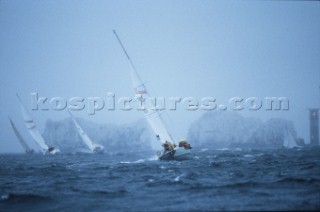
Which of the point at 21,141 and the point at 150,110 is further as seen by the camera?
the point at 21,141

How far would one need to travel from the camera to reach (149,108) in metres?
45.8

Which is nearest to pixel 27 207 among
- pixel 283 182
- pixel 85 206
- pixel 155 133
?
pixel 85 206

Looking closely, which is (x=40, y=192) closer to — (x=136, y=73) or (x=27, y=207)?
(x=27, y=207)

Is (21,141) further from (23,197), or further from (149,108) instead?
(23,197)

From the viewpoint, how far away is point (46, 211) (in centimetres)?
1370

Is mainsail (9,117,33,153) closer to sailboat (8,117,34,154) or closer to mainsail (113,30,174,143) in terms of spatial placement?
sailboat (8,117,34,154)

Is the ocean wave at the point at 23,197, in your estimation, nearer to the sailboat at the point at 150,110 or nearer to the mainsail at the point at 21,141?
the sailboat at the point at 150,110

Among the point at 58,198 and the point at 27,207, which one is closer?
the point at 27,207

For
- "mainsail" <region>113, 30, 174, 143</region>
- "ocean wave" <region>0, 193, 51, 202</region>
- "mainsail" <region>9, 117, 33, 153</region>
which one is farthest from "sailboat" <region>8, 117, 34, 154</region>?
"ocean wave" <region>0, 193, 51, 202</region>

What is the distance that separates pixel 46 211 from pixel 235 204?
8.10m

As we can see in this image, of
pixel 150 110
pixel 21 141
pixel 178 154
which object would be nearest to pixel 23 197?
pixel 178 154

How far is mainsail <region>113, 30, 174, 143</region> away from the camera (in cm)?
4534

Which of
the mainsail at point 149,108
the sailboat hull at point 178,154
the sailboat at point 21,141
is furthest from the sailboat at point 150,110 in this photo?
the sailboat at point 21,141

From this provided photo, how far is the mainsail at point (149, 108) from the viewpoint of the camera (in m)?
45.3
